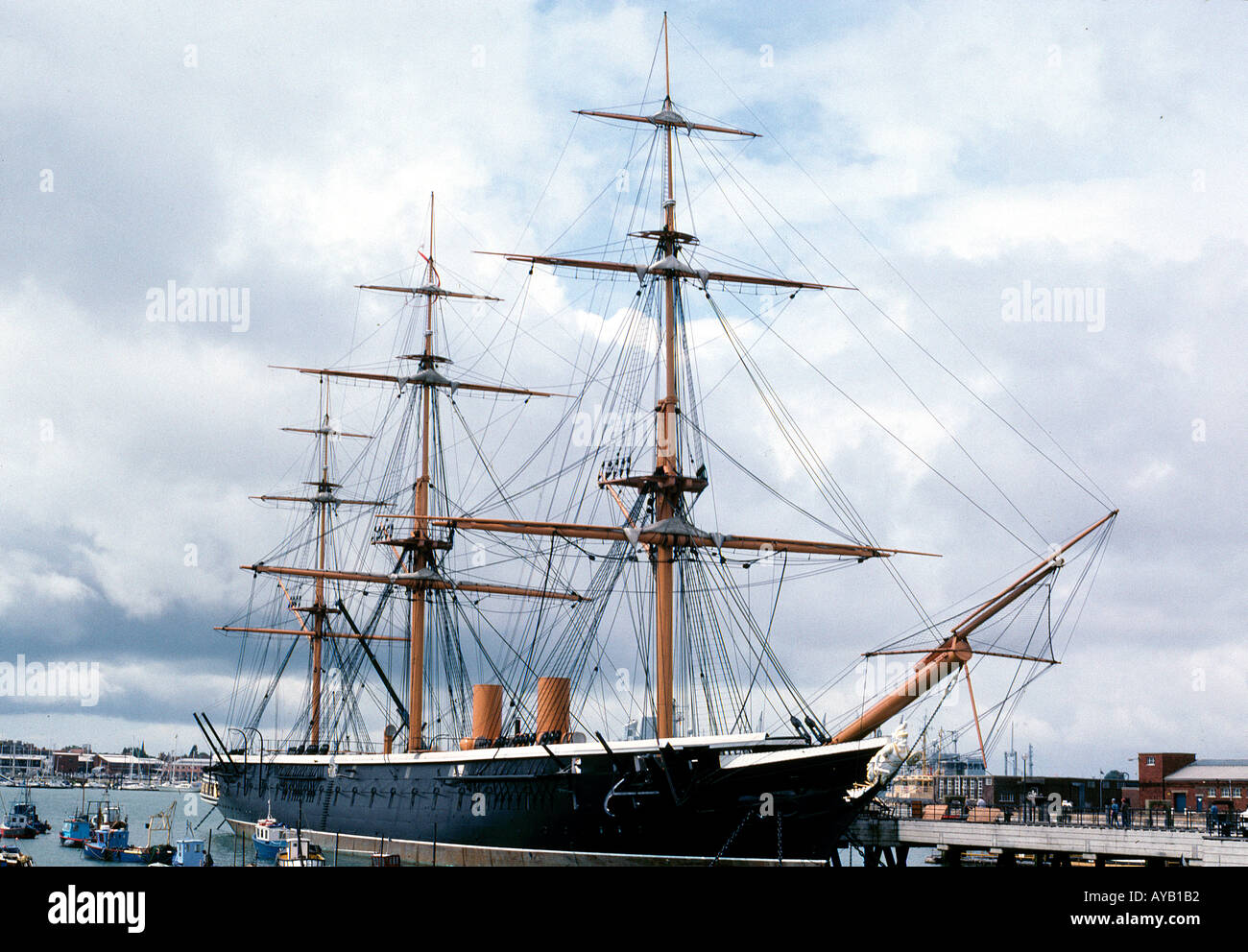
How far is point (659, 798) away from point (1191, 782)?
51.2 m

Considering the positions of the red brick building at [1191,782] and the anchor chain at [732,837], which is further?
the red brick building at [1191,782]

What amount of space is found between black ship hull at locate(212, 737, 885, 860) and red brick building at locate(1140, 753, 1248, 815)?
39353 mm

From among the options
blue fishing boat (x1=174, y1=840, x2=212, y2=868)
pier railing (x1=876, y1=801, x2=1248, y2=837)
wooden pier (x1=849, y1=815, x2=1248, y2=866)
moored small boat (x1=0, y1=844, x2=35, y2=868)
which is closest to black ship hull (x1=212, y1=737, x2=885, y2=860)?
wooden pier (x1=849, y1=815, x2=1248, y2=866)

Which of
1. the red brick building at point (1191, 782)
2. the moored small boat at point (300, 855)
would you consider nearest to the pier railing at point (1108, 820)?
the red brick building at point (1191, 782)

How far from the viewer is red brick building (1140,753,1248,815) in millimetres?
72375

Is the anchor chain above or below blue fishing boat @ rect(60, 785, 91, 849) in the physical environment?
above

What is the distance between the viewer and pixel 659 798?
131 feet

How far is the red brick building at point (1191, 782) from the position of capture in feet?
237

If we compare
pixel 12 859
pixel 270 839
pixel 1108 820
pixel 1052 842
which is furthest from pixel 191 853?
pixel 1108 820

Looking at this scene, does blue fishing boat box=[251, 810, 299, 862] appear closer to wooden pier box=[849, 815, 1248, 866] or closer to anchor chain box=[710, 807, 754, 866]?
wooden pier box=[849, 815, 1248, 866]

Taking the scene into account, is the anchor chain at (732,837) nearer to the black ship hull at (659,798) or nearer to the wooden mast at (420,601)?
the black ship hull at (659,798)

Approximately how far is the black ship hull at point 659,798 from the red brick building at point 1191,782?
39.4 meters

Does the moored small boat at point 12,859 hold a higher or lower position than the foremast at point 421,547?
lower
